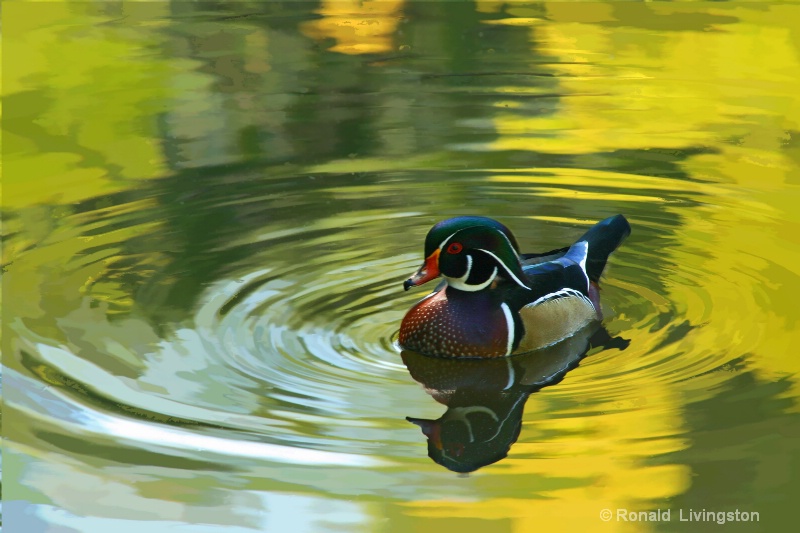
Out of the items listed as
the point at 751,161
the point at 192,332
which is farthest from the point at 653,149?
the point at 192,332

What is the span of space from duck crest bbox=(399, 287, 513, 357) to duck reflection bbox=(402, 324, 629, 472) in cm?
6

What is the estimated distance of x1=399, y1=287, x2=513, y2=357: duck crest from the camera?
6.84m

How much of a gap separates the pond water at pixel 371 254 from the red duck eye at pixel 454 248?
24.9 inches

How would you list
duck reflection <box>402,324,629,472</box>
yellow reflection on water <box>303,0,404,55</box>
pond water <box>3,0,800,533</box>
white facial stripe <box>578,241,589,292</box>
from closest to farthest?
pond water <box>3,0,800,533</box>, duck reflection <box>402,324,629,472</box>, white facial stripe <box>578,241,589,292</box>, yellow reflection on water <box>303,0,404,55</box>

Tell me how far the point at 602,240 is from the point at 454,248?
1.37 meters

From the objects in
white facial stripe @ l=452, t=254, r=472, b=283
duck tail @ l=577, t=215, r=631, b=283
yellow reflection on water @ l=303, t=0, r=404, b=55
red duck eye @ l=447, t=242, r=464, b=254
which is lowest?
yellow reflection on water @ l=303, t=0, r=404, b=55

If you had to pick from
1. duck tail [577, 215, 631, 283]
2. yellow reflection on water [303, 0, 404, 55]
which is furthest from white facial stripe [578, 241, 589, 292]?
yellow reflection on water [303, 0, 404, 55]

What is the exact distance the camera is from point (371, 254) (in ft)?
27.3

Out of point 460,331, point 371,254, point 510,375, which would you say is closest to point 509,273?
point 460,331

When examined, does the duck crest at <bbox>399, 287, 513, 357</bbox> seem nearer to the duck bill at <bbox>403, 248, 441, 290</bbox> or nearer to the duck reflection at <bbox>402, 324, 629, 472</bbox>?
the duck reflection at <bbox>402, 324, 629, 472</bbox>

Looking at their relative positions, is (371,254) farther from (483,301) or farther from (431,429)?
(431,429)

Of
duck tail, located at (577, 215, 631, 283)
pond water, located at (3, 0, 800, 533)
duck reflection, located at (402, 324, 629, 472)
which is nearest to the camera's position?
pond water, located at (3, 0, 800, 533)

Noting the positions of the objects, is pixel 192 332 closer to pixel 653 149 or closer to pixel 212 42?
pixel 653 149

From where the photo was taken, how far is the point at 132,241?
839 cm
